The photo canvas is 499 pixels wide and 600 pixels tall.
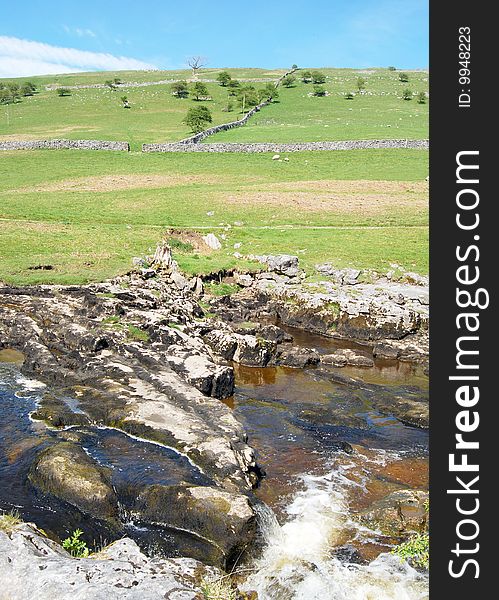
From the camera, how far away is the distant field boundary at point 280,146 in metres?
98.6

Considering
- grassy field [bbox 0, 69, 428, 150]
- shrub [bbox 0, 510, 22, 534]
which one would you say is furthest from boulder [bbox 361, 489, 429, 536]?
grassy field [bbox 0, 69, 428, 150]

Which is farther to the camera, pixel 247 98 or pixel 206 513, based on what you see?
pixel 247 98

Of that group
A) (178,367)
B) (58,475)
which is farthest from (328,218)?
(58,475)

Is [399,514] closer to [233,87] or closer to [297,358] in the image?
[297,358]

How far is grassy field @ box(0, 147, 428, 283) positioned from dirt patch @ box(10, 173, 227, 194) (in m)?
0.26

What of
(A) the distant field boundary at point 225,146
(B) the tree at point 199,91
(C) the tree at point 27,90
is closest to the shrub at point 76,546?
(A) the distant field boundary at point 225,146

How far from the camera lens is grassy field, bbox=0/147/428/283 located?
48531mm

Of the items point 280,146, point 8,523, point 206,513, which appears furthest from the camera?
point 280,146

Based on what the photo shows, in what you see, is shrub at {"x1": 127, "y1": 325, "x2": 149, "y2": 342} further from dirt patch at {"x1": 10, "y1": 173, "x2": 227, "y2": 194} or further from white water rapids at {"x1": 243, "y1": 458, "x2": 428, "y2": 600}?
dirt patch at {"x1": 10, "y1": 173, "x2": 227, "y2": 194}

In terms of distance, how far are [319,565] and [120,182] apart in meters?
72.2

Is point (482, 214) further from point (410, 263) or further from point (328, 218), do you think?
point (328, 218)

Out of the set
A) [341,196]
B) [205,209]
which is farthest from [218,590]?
[341,196]

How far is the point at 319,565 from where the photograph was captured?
1563 centimetres

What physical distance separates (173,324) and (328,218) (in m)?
36.3
